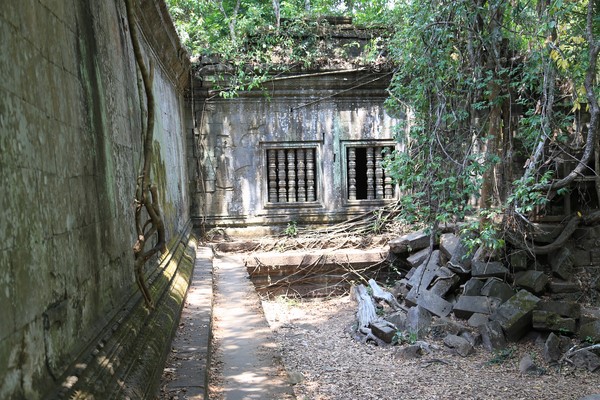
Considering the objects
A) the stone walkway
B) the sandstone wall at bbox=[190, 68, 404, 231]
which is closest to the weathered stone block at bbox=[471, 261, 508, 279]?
the stone walkway

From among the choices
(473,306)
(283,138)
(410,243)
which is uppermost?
(283,138)

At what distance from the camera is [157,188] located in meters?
4.54

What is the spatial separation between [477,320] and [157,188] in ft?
11.9

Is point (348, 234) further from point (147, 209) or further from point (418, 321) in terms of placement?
point (147, 209)

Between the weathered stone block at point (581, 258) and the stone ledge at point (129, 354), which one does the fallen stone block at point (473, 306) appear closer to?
the weathered stone block at point (581, 258)

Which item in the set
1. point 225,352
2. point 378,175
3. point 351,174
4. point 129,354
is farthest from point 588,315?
point 129,354

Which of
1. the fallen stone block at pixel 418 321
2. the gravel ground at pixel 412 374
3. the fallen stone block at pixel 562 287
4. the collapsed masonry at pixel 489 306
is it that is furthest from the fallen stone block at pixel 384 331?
the fallen stone block at pixel 562 287

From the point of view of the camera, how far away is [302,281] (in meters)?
8.40

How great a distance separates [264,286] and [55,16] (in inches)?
262

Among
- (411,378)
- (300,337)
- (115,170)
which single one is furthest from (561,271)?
(115,170)

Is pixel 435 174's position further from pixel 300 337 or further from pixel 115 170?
pixel 115 170

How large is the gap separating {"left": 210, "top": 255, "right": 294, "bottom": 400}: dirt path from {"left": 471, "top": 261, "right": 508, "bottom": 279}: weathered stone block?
2.61 m

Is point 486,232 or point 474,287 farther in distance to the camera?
point 474,287

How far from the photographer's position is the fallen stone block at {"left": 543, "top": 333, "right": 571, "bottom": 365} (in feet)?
16.3
